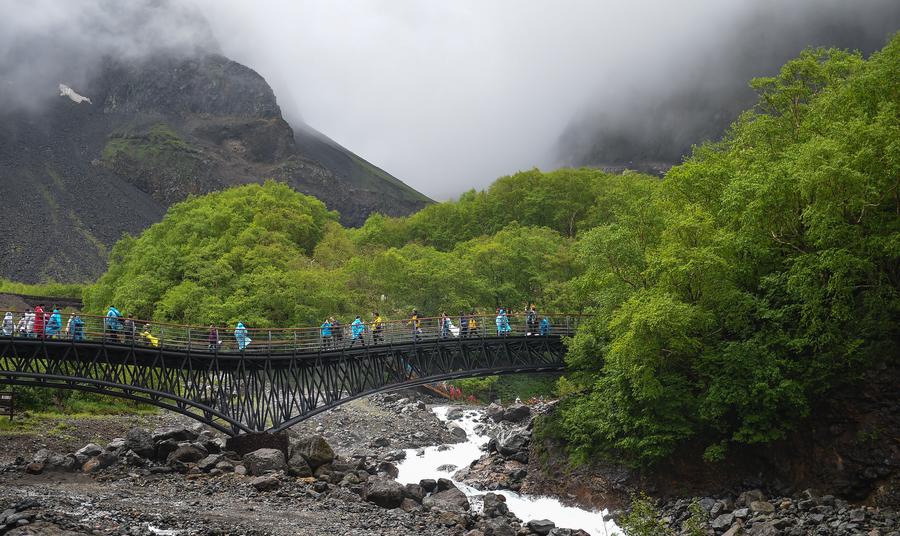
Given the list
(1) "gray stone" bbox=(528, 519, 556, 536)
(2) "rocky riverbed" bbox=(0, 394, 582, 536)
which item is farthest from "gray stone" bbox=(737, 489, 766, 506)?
(1) "gray stone" bbox=(528, 519, 556, 536)

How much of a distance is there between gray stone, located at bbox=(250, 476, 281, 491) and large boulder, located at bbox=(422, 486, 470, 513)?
19.9 ft

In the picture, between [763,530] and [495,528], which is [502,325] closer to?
[495,528]

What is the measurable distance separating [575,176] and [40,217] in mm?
113306

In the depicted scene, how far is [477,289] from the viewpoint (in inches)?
2445

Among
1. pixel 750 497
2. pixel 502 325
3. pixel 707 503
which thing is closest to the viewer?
pixel 750 497

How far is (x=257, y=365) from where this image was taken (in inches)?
1348

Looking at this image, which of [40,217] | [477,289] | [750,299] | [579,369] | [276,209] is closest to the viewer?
[750,299]

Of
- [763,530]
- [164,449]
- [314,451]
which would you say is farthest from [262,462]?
[763,530]

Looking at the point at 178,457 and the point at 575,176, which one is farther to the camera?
the point at 575,176

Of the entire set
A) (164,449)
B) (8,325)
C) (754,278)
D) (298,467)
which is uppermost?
(754,278)

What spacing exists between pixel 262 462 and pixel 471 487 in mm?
11520

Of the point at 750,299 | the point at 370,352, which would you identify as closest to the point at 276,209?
the point at 370,352

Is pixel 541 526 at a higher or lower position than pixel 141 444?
lower

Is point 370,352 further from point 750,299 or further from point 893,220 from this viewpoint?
point 893,220
